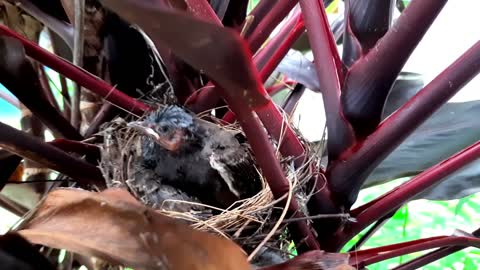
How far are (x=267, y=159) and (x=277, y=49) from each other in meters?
0.21

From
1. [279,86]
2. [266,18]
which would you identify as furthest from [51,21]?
[279,86]

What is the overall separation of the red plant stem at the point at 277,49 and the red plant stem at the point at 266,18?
2cm

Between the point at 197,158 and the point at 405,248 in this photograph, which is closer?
the point at 405,248

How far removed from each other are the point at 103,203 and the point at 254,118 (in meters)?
0.11

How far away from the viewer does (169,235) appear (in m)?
0.23

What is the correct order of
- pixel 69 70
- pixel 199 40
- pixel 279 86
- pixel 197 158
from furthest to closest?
pixel 279 86, pixel 197 158, pixel 69 70, pixel 199 40

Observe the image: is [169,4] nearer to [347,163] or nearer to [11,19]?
[347,163]

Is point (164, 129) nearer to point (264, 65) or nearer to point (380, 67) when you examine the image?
point (264, 65)

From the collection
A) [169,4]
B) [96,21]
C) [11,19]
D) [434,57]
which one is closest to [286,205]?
[169,4]

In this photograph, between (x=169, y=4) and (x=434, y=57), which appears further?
(x=434, y=57)

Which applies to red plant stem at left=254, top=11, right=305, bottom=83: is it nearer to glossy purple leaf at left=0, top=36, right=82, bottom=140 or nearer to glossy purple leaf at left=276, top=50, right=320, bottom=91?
glossy purple leaf at left=276, top=50, right=320, bottom=91

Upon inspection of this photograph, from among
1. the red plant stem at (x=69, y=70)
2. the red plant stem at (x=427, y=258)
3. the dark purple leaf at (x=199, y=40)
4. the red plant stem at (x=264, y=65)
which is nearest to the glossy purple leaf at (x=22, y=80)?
the red plant stem at (x=69, y=70)

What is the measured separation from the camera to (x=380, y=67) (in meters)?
0.39

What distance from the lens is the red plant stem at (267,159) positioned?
31 centimetres
